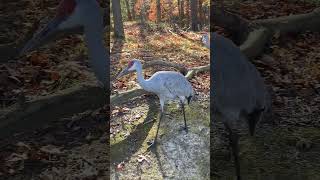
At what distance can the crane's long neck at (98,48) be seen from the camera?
11.0ft

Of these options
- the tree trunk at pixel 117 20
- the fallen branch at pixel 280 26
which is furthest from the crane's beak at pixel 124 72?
the fallen branch at pixel 280 26

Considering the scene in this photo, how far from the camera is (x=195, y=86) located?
3064 mm

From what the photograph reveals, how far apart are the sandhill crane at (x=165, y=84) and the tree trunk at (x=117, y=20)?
24 centimetres

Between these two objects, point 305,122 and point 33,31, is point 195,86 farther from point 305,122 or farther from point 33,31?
point 33,31

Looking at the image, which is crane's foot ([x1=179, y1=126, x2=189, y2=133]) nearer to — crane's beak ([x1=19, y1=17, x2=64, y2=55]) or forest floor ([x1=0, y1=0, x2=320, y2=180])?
forest floor ([x1=0, y1=0, x2=320, y2=180])

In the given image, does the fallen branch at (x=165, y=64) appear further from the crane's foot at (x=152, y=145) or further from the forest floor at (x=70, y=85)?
the crane's foot at (x=152, y=145)

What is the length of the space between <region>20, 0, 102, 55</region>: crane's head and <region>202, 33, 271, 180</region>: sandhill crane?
72 centimetres

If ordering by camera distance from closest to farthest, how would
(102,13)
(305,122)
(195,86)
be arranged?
(195,86) < (102,13) < (305,122)

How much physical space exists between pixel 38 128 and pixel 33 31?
3.14ft

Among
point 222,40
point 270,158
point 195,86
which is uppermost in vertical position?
point 222,40

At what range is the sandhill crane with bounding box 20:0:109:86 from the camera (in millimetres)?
3270

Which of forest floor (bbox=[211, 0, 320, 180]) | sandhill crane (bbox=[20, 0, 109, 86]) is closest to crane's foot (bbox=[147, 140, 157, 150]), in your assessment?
forest floor (bbox=[211, 0, 320, 180])

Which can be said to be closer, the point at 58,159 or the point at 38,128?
the point at 58,159

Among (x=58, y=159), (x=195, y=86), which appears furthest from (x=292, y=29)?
(x=58, y=159)
